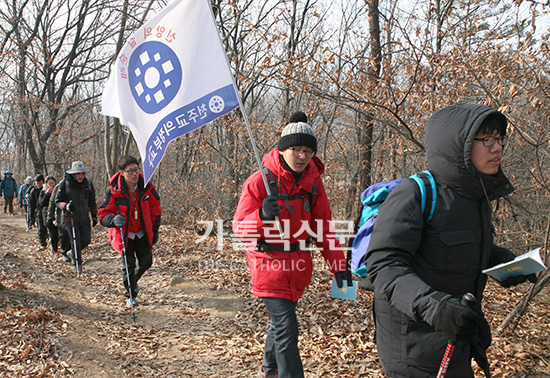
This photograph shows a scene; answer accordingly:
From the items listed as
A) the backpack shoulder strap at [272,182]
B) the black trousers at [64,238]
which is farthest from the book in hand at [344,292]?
the black trousers at [64,238]

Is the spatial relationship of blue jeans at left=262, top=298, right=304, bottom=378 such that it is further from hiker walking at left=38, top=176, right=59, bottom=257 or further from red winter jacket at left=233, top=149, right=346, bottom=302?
hiker walking at left=38, top=176, right=59, bottom=257

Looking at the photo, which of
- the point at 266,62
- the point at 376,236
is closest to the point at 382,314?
the point at 376,236

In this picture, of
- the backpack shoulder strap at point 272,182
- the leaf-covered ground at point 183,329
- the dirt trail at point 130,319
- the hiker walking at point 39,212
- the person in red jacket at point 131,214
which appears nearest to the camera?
the backpack shoulder strap at point 272,182

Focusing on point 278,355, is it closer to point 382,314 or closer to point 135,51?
point 382,314

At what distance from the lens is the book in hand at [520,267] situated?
1.95 meters

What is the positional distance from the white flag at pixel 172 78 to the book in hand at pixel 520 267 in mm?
2896

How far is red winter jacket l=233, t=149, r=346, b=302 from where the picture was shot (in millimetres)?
3551

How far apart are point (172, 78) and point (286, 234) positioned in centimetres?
210

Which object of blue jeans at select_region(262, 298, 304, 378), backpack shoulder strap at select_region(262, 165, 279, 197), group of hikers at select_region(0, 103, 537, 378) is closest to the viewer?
group of hikers at select_region(0, 103, 537, 378)

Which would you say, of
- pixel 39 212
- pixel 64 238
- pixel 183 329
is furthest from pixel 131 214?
pixel 39 212

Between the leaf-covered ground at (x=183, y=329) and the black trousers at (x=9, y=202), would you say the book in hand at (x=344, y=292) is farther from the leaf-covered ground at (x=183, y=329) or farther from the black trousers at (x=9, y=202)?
the black trousers at (x=9, y=202)

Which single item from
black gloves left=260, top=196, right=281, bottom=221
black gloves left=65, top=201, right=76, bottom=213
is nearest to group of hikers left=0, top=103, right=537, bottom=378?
black gloves left=260, top=196, right=281, bottom=221

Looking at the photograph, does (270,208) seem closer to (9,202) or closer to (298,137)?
(298,137)

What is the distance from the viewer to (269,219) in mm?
3541
